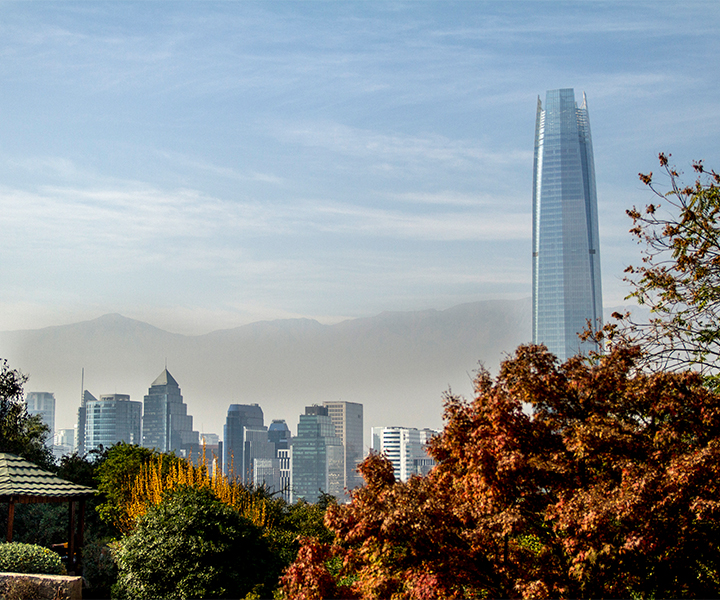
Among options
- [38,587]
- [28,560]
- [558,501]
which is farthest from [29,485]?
[558,501]

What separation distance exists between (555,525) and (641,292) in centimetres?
446

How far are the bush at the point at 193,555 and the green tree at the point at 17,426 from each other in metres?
12.8

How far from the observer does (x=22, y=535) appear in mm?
17469

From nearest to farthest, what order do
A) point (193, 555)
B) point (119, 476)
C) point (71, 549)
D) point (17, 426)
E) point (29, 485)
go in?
point (193, 555) < point (29, 485) < point (71, 549) < point (119, 476) < point (17, 426)

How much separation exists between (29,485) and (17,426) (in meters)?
13.7

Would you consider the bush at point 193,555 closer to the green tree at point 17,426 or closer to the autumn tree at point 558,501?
the autumn tree at point 558,501

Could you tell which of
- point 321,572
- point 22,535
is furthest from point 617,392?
point 22,535

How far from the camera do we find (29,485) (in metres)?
13.7

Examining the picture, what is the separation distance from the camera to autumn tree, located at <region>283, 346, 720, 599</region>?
6.55 m

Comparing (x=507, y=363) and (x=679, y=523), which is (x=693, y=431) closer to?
(x=679, y=523)

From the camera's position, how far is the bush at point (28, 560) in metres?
12.1

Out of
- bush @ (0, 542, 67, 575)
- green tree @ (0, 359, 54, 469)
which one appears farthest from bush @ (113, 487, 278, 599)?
green tree @ (0, 359, 54, 469)

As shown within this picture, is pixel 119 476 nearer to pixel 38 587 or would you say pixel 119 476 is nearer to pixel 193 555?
pixel 38 587

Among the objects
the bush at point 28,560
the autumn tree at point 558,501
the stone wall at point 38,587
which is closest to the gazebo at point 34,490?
the bush at point 28,560
